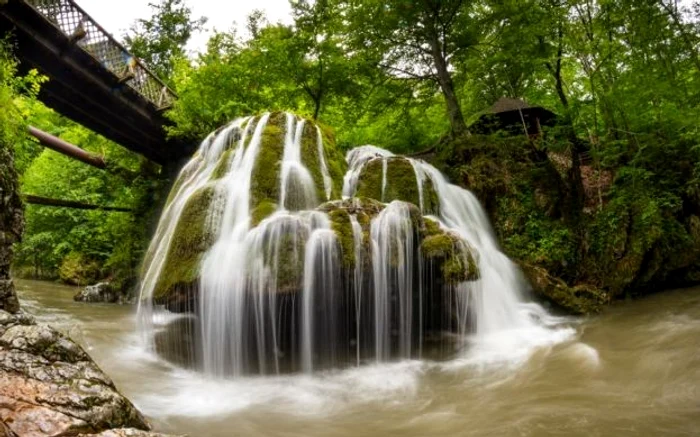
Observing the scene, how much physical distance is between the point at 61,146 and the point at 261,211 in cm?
877

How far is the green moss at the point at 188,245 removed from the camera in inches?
272

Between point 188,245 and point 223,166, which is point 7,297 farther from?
point 223,166

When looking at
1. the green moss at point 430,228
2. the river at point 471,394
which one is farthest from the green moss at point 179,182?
the green moss at point 430,228

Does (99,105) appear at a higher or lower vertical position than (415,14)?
lower

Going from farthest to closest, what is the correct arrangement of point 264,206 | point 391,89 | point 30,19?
point 391,89
point 30,19
point 264,206

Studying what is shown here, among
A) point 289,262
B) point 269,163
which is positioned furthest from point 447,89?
point 289,262

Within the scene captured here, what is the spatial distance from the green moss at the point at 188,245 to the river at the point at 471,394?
139cm

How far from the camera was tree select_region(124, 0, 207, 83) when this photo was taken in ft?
89.1

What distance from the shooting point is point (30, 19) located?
387 inches

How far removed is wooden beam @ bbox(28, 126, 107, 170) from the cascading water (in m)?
5.75

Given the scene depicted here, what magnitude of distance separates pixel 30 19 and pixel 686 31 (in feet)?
50.5

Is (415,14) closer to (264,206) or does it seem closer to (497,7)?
(497,7)

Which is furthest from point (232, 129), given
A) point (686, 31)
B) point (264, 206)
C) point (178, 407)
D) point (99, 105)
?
point (686, 31)

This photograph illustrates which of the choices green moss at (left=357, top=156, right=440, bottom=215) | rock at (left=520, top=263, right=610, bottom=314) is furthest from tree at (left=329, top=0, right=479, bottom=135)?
rock at (left=520, top=263, right=610, bottom=314)
